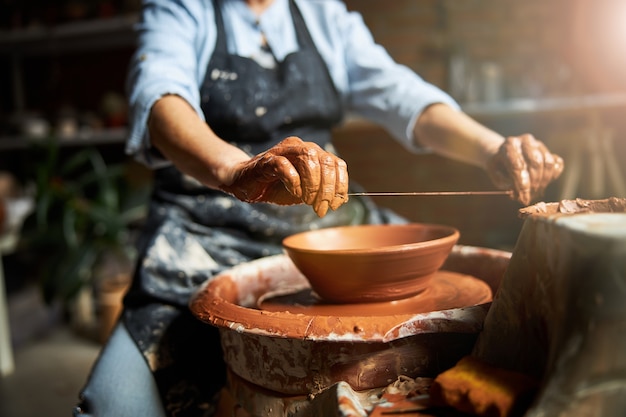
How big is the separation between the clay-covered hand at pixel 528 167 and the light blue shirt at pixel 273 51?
28 centimetres

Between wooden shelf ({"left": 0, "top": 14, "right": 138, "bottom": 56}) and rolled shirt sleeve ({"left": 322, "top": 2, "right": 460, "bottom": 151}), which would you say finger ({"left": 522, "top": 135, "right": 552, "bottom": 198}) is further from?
wooden shelf ({"left": 0, "top": 14, "right": 138, "bottom": 56})

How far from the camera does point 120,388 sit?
2.87 ft

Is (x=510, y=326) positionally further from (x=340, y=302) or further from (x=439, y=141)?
(x=439, y=141)

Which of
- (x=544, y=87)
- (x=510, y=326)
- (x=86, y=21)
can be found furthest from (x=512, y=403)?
(x=86, y=21)

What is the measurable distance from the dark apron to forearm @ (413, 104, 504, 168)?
215 mm

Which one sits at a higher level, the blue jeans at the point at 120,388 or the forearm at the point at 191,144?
the forearm at the point at 191,144

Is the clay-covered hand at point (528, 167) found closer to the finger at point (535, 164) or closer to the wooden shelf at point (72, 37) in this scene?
the finger at point (535, 164)

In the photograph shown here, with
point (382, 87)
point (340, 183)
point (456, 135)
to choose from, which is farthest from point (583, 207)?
point (382, 87)

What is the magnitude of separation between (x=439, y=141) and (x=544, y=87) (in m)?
1.96

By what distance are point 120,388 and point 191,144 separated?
0.42m

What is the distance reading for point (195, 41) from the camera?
1.15 m

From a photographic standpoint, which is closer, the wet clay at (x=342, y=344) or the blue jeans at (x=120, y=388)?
the wet clay at (x=342, y=344)

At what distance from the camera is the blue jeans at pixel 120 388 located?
2.84 feet

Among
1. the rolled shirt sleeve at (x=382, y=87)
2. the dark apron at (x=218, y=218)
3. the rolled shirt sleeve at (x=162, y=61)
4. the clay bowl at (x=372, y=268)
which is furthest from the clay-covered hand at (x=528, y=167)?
the rolled shirt sleeve at (x=162, y=61)
